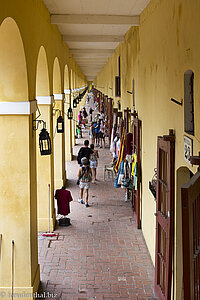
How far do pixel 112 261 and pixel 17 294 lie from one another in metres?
2.10

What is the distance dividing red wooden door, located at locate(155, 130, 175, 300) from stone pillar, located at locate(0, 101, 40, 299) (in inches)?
77.5

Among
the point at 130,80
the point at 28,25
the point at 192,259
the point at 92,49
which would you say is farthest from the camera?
the point at 92,49

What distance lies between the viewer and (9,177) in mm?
5926

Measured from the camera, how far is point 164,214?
19.2 ft

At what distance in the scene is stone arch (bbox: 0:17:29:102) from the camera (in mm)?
5355

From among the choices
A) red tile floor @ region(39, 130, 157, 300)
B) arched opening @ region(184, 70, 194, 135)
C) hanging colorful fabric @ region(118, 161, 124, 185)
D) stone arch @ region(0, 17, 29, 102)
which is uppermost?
stone arch @ region(0, 17, 29, 102)

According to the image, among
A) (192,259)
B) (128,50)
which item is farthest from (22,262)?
(128,50)

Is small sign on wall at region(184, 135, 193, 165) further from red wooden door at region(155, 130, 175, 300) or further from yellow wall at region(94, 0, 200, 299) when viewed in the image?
red wooden door at region(155, 130, 175, 300)

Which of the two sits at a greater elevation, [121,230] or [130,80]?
[130,80]

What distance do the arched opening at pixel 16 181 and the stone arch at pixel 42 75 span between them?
2.15 m

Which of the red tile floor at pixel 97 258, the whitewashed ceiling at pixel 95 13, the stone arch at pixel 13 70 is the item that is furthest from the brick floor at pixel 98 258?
the whitewashed ceiling at pixel 95 13

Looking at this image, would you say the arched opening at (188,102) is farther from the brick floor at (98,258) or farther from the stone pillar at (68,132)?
the stone pillar at (68,132)

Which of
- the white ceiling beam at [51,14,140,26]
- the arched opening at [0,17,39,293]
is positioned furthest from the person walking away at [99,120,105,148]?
the arched opening at [0,17,39,293]

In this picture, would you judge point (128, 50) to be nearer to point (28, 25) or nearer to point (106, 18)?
point (106, 18)
